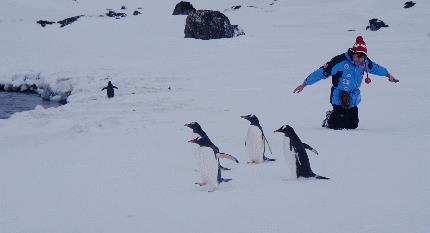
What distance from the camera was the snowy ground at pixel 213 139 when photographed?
3512 millimetres

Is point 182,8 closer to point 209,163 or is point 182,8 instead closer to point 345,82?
point 345,82

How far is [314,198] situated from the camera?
148 inches

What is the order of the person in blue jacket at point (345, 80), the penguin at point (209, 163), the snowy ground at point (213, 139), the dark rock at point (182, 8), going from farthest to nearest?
1. the dark rock at point (182, 8)
2. the person in blue jacket at point (345, 80)
3. the penguin at point (209, 163)
4. the snowy ground at point (213, 139)

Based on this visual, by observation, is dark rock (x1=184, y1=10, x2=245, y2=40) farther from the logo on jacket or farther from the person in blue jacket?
the logo on jacket

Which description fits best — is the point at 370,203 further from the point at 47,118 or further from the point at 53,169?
the point at 47,118

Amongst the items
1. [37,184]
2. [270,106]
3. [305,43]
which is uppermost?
[305,43]

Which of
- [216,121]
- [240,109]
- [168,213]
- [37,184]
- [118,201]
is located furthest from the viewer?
[240,109]

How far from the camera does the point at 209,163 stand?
4.29 meters

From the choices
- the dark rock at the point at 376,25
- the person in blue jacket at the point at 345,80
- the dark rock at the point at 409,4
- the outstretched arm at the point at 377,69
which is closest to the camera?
the person in blue jacket at the point at 345,80

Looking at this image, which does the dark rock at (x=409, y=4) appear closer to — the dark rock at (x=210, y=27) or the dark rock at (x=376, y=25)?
the dark rock at (x=376, y=25)

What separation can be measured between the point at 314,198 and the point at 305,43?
51.6 ft

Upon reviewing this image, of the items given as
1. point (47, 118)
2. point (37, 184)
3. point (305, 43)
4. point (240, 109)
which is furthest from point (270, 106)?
point (305, 43)

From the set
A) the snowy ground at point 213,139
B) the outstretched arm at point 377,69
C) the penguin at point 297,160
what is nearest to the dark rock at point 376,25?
the snowy ground at point 213,139

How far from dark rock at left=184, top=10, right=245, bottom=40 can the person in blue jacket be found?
1500cm
